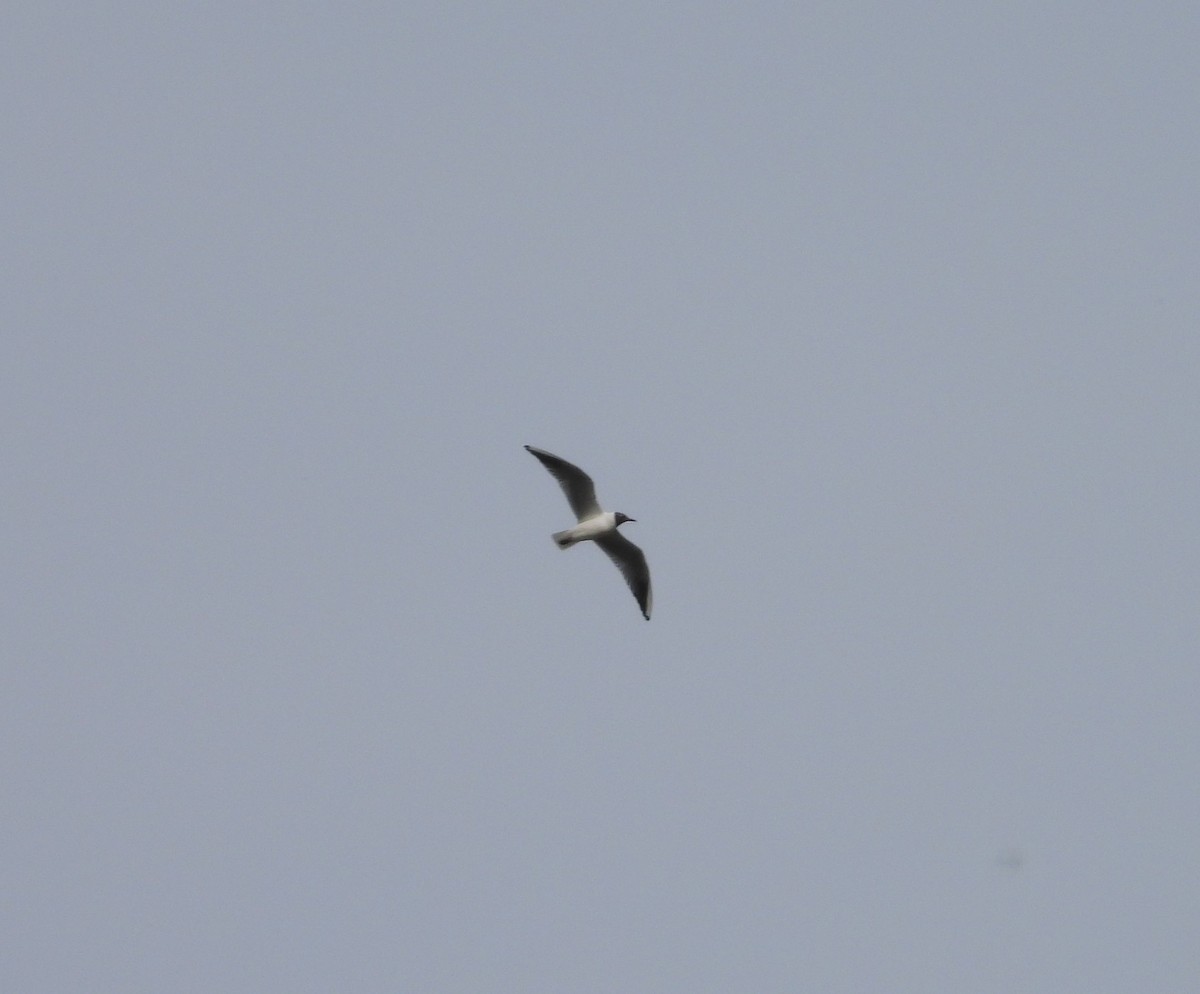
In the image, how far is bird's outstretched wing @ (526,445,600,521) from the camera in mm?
36844

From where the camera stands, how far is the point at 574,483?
37219 millimetres

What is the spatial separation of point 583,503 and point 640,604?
289 centimetres

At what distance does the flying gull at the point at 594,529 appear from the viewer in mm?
36969

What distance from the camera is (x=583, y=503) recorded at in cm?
3766

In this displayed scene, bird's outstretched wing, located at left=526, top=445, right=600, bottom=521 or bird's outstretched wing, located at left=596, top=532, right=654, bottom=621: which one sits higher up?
bird's outstretched wing, located at left=526, top=445, right=600, bottom=521

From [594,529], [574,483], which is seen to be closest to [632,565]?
[594,529]

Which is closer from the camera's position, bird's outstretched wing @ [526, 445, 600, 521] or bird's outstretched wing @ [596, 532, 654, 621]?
bird's outstretched wing @ [526, 445, 600, 521]

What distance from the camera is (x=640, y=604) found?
3906cm

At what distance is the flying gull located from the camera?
36969mm

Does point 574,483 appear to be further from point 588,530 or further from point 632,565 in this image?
point 632,565

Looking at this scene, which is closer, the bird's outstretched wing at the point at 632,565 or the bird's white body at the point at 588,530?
the bird's white body at the point at 588,530

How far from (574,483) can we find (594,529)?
3.73 ft

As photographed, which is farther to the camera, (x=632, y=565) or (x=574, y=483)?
(x=632, y=565)

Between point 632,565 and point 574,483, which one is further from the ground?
point 574,483
